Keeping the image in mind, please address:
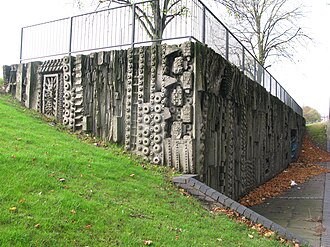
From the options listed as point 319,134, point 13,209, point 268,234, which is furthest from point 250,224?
point 319,134

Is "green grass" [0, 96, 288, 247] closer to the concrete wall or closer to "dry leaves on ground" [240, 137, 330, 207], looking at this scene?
the concrete wall

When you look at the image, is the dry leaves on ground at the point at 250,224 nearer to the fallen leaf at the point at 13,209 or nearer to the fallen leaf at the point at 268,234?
the fallen leaf at the point at 268,234

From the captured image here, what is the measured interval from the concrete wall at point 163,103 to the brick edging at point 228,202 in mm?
539

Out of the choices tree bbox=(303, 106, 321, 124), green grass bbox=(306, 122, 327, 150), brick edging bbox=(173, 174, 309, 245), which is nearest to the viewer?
brick edging bbox=(173, 174, 309, 245)

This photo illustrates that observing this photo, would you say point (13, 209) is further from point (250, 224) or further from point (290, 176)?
point (290, 176)

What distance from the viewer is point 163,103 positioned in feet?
23.8

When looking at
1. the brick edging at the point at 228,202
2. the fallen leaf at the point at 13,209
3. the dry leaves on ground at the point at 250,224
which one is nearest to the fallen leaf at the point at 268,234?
the dry leaves on ground at the point at 250,224

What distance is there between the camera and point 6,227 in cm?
348

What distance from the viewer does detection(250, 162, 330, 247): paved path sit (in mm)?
6117

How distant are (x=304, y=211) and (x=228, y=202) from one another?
293 centimetres

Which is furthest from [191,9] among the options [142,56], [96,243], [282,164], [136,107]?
[282,164]

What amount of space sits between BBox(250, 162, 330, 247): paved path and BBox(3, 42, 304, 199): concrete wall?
1036mm

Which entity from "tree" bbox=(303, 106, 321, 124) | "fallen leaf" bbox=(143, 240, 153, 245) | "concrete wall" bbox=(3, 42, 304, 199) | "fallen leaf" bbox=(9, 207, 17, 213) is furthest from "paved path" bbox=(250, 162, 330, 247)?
"tree" bbox=(303, 106, 321, 124)

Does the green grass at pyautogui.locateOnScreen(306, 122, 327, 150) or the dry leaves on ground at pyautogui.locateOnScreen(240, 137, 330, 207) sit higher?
the green grass at pyautogui.locateOnScreen(306, 122, 327, 150)
